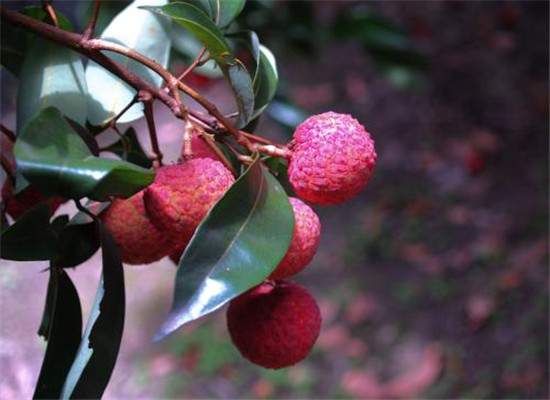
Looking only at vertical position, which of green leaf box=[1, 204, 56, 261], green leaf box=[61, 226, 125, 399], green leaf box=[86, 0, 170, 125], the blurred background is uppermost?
green leaf box=[86, 0, 170, 125]

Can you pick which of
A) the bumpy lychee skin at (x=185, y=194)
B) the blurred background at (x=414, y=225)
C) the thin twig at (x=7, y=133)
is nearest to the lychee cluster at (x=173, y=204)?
the bumpy lychee skin at (x=185, y=194)

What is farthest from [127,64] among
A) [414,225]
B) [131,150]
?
[414,225]

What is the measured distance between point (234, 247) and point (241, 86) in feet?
0.45

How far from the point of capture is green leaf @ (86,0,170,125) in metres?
0.59

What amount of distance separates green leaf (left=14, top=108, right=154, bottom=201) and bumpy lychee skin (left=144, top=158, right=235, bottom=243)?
0.04 metres

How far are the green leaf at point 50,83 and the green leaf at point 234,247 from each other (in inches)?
6.7

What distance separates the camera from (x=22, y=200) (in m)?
0.55

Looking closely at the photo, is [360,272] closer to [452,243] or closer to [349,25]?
[452,243]

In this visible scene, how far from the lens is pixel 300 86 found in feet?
9.30

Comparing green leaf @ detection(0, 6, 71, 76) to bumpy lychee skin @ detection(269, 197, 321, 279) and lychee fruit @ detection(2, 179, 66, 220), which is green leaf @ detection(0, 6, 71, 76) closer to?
lychee fruit @ detection(2, 179, 66, 220)

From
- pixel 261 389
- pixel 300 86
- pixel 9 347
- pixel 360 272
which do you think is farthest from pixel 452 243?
pixel 9 347

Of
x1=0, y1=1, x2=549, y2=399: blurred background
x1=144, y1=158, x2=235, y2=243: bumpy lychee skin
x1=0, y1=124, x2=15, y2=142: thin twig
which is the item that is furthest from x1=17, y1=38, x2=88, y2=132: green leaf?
x1=0, y1=1, x2=549, y2=399: blurred background

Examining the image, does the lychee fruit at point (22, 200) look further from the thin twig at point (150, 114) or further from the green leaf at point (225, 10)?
the green leaf at point (225, 10)

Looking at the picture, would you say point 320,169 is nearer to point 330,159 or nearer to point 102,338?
point 330,159
